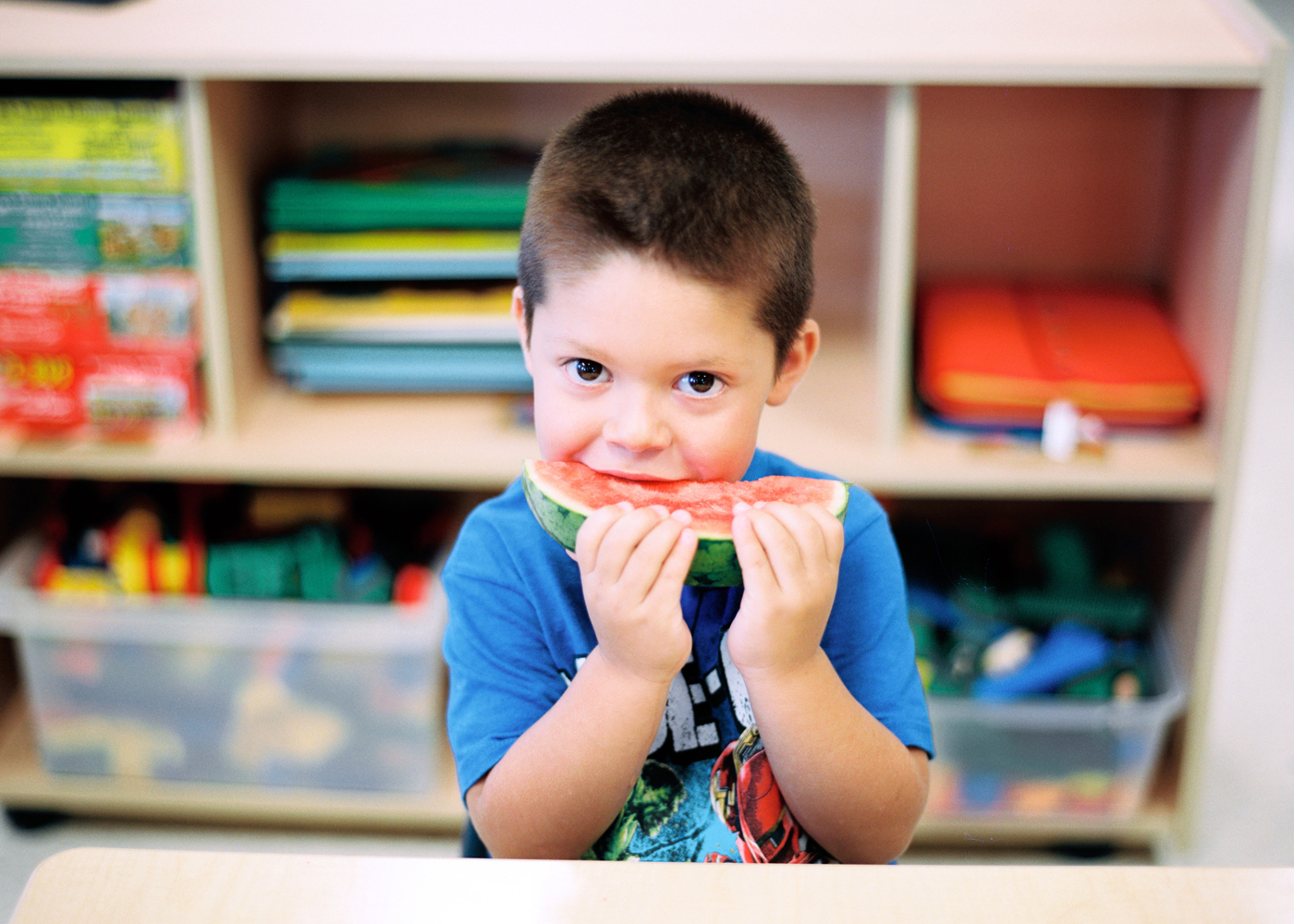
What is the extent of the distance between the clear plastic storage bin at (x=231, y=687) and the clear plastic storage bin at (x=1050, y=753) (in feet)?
2.49

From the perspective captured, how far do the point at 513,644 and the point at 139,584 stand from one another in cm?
107

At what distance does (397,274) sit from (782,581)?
3.68 feet

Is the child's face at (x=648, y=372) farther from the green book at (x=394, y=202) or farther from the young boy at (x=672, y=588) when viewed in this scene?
the green book at (x=394, y=202)

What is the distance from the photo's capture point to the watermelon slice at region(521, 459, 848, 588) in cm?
77

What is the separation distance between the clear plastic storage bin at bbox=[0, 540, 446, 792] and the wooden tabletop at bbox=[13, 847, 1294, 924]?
112 cm

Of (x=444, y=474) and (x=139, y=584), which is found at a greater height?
(x=444, y=474)

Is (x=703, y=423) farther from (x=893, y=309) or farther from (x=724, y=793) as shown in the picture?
(x=893, y=309)

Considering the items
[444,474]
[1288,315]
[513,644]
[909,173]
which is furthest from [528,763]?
[1288,315]

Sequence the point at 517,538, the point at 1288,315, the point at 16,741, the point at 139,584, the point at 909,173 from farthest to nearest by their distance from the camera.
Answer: the point at 1288,315
the point at 16,741
the point at 139,584
the point at 909,173
the point at 517,538

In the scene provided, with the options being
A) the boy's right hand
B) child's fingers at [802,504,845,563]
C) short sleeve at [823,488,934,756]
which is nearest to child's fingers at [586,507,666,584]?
the boy's right hand

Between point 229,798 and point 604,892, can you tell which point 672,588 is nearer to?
point 604,892

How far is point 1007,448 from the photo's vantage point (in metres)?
1.66

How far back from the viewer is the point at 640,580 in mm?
743

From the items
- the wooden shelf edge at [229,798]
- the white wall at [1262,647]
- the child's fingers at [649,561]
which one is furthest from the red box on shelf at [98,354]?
the white wall at [1262,647]
